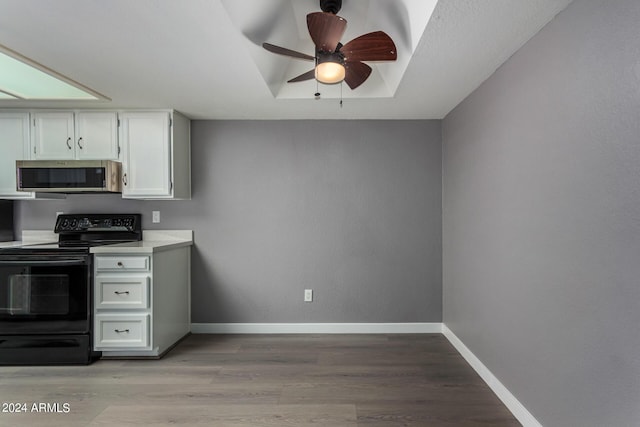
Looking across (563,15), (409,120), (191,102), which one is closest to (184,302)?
(191,102)

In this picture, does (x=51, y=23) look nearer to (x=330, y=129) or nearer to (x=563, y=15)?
(x=330, y=129)

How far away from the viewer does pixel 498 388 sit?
220cm

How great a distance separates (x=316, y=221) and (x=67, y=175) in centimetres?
227

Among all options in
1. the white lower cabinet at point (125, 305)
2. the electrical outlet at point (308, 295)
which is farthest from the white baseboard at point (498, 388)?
the white lower cabinet at point (125, 305)

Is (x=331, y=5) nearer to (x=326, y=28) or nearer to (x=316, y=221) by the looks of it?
(x=326, y=28)

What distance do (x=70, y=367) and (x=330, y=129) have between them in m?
3.04

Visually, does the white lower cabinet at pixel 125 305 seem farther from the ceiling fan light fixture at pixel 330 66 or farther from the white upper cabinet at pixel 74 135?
the ceiling fan light fixture at pixel 330 66

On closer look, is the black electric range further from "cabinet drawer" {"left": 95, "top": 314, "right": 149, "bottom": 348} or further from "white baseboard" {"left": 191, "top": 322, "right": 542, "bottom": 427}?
"white baseboard" {"left": 191, "top": 322, "right": 542, "bottom": 427}

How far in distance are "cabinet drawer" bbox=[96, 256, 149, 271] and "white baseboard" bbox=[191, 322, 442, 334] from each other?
1.00 meters

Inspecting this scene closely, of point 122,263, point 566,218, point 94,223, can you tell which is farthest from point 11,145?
point 566,218

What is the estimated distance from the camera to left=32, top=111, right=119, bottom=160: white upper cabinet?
3039 millimetres

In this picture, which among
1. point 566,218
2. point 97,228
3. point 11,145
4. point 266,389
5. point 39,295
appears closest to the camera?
point 566,218

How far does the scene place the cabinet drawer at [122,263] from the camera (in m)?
2.71

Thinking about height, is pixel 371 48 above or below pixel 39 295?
above
